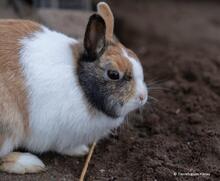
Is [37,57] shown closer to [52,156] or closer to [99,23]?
[99,23]

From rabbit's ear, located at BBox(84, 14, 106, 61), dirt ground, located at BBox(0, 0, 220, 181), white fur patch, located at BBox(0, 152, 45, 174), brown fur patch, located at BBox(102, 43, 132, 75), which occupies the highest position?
rabbit's ear, located at BBox(84, 14, 106, 61)

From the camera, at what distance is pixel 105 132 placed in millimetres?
4070

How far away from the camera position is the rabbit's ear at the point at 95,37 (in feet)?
12.0

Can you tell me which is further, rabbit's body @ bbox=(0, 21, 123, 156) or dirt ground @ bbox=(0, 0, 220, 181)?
dirt ground @ bbox=(0, 0, 220, 181)

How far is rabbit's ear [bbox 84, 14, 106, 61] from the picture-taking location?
3.66 metres

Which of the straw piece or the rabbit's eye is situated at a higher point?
the rabbit's eye

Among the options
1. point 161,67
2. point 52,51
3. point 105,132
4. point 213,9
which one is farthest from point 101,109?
point 213,9

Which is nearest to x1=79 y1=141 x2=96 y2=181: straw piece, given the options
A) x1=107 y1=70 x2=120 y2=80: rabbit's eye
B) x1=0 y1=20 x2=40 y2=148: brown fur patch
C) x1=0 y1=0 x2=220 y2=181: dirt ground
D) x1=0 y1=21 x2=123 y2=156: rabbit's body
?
x1=0 y1=0 x2=220 y2=181: dirt ground

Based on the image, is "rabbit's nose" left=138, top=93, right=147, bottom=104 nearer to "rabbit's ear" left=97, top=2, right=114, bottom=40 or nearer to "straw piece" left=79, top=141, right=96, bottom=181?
"rabbit's ear" left=97, top=2, right=114, bottom=40

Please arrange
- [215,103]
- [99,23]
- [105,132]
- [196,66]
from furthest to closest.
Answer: [196,66], [215,103], [105,132], [99,23]

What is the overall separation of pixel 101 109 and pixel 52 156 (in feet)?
2.23

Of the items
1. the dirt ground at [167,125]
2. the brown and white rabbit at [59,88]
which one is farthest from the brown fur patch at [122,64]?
the dirt ground at [167,125]

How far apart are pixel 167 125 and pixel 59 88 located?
1317 millimetres

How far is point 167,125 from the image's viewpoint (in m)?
4.66
